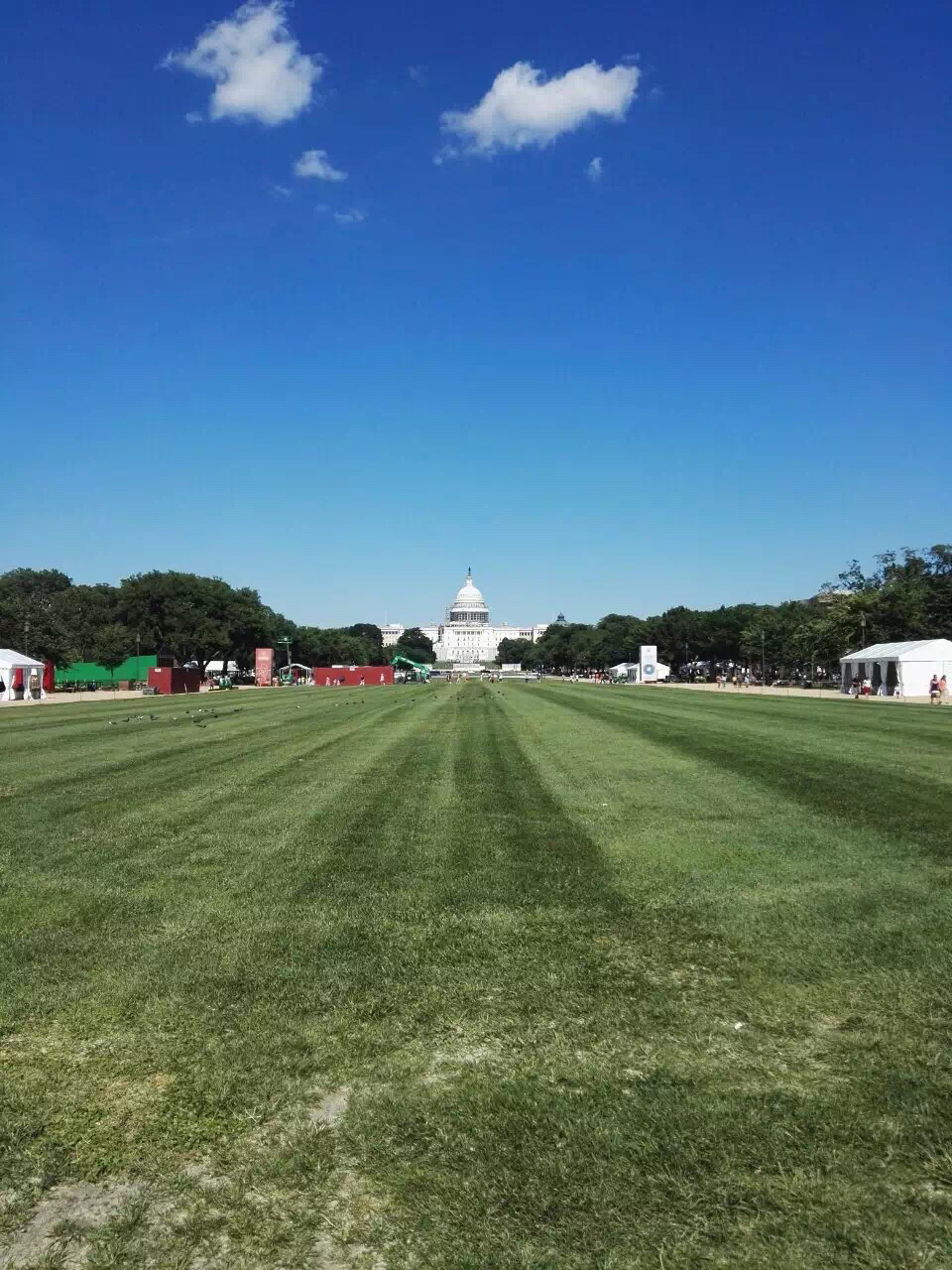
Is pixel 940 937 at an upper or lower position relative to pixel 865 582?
lower

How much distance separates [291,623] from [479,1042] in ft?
465

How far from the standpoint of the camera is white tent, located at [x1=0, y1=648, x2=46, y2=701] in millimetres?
62188

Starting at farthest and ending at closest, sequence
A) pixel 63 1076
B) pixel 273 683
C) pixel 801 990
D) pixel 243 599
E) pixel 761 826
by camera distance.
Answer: pixel 243 599, pixel 273 683, pixel 761 826, pixel 801 990, pixel 63 1076

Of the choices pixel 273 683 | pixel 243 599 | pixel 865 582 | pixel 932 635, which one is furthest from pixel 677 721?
pixel 243 599

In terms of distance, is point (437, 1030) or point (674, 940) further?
point (674, 940)

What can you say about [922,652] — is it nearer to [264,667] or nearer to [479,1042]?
[479,1042]

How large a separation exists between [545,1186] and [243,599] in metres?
119

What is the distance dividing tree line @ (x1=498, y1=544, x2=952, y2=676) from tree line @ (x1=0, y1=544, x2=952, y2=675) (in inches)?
5.2

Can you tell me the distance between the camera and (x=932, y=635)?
7712 centimetres

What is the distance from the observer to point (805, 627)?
97.2 meters

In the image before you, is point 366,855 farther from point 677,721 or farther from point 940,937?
point 677,721

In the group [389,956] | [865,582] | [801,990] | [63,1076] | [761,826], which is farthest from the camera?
[865,582]

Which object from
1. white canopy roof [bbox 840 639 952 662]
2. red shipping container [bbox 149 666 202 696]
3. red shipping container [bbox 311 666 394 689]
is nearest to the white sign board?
red shipping container [bbox 311 666 394 689]

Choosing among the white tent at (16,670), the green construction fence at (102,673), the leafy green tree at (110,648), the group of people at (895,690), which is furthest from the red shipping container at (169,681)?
the group of people at (895,690)
